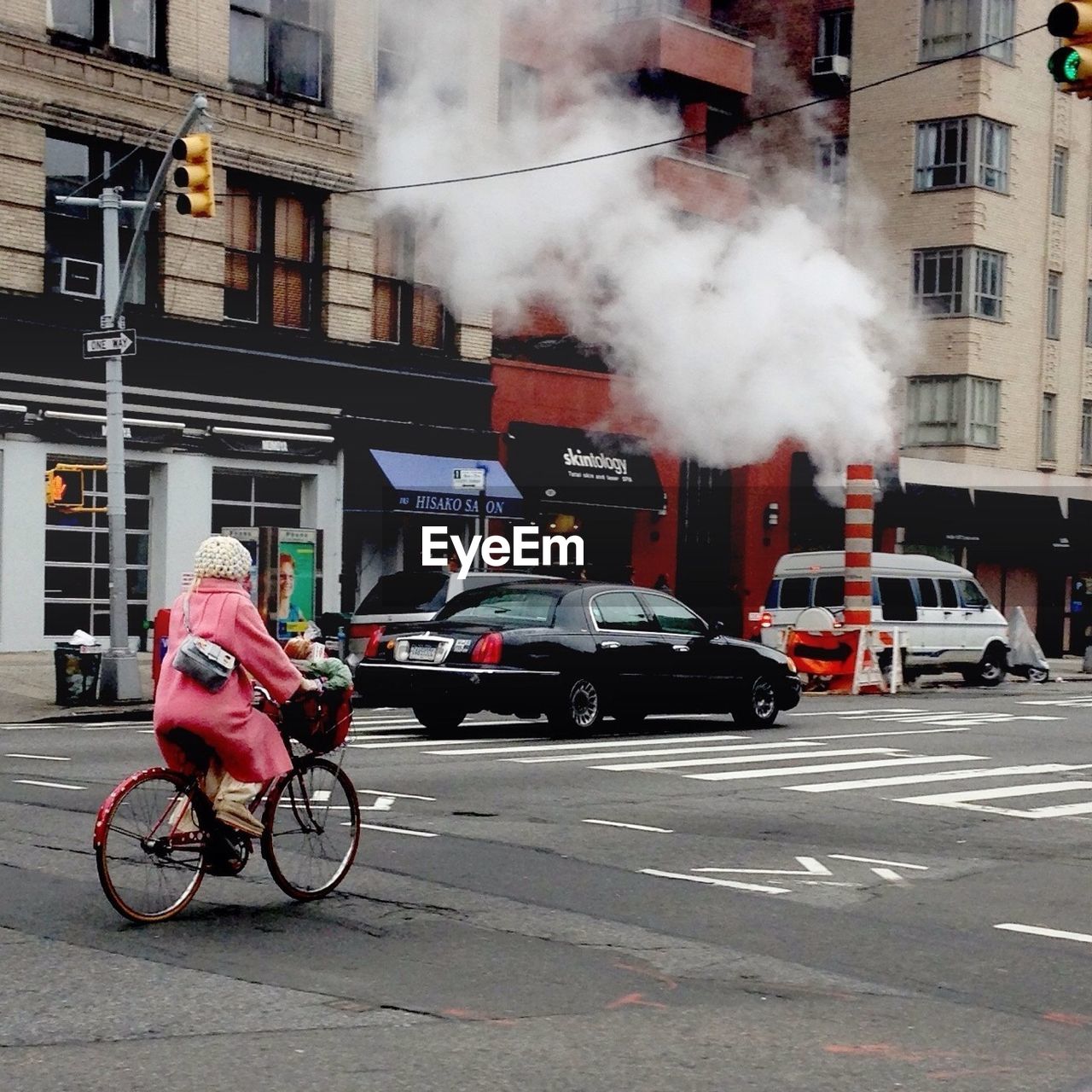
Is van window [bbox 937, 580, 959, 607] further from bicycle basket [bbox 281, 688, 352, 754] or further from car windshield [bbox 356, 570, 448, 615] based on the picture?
bicycle basket [bbox 281, 688, 352, 754]

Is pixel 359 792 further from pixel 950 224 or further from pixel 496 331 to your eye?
pixel 950 224

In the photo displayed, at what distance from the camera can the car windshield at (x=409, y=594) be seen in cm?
2134

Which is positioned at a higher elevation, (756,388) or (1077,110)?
(1077,110)

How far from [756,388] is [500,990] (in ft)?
100.0

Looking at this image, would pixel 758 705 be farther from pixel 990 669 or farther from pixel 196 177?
pixel 990 669

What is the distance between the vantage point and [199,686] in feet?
25.5

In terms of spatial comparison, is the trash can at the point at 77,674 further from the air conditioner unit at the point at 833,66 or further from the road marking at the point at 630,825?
the air conditioner unit at the point at 833,66

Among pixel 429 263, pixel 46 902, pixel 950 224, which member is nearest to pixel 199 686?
pixel 46 902

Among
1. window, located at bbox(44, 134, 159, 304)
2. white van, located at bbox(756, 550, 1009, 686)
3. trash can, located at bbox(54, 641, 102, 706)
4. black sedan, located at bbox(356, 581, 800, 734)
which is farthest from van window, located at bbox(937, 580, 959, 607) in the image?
trash can, located at bbox(54, 641, 102, 706)

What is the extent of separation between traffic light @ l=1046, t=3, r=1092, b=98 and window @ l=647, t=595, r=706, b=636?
7.54m

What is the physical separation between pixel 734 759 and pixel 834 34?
114 feet

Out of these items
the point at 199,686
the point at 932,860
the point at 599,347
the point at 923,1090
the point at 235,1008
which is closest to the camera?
the point at 923,1090

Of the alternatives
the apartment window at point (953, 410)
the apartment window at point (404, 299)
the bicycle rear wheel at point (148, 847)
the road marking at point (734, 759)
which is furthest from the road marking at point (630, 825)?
the apartment window at point (953, 410)

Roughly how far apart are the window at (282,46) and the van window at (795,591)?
11052mm
